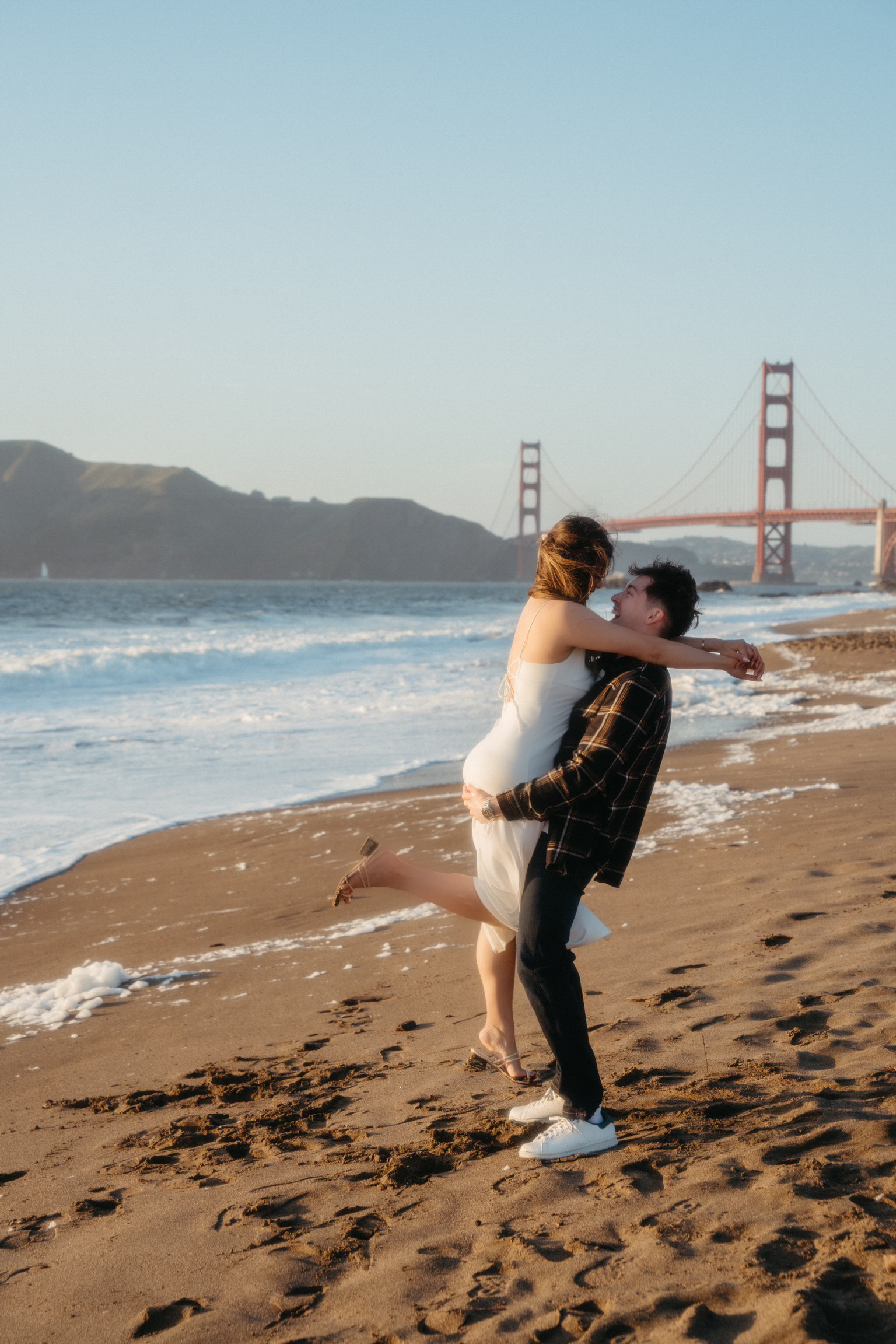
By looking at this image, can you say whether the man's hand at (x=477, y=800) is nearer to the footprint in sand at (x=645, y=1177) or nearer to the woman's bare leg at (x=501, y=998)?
the woman's bare leg at (x=501, y=998)

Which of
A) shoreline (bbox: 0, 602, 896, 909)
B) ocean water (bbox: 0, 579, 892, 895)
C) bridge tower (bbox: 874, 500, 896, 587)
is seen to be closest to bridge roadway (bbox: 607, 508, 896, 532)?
bridge tower (bbox: 874, 500, 896, 587)

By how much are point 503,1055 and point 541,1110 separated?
0.25m

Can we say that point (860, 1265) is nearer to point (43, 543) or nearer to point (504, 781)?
point (504, 781)

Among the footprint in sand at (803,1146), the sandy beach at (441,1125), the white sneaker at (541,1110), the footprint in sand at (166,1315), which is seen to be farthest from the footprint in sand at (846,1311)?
the footprint in sand at (166,1315)

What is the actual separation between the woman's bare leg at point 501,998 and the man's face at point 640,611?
67 centimetres

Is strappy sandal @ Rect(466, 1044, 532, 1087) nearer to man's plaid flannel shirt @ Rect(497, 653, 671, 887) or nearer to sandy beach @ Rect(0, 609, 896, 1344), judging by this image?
sandy beach @ Rect(0, 609, 896, 1344)

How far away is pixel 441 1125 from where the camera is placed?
6.26 ft

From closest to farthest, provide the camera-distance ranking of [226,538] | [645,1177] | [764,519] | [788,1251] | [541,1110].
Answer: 1. [788,1251]
2. [645,1177]
3. [541,1110]
4. [764,519]
5. [226,538]

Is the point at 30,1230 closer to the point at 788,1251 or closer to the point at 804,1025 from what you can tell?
the point at 788,1251

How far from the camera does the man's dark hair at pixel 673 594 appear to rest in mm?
1921

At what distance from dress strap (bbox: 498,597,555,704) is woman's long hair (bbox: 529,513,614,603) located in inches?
1.2

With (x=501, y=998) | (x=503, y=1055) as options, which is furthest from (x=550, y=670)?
(x=503, y=1055)

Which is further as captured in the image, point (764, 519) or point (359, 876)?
point (764, 519)

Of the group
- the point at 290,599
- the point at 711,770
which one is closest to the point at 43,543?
the point at 290,599
